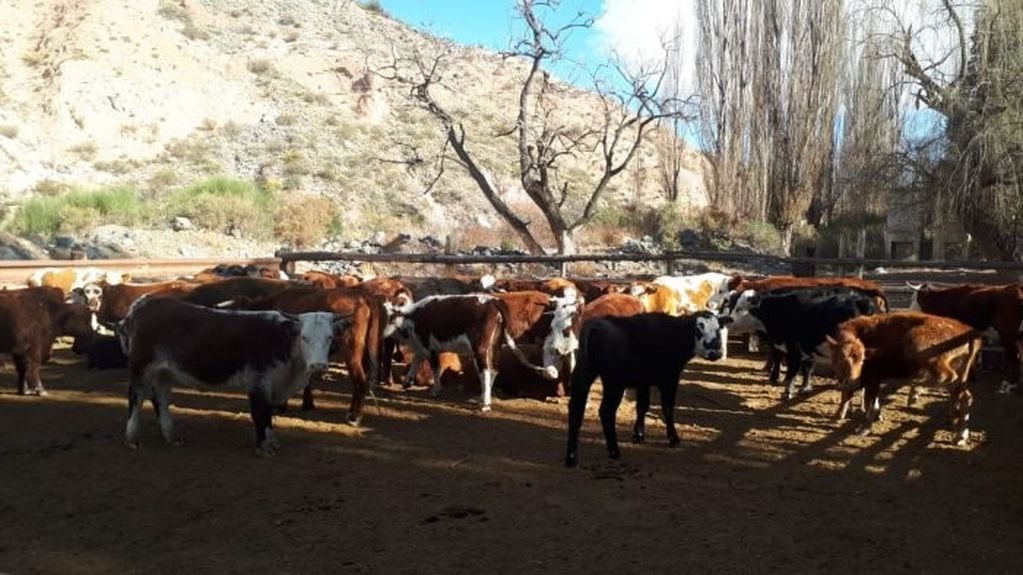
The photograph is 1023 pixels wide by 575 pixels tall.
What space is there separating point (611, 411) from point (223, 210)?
26674 mm

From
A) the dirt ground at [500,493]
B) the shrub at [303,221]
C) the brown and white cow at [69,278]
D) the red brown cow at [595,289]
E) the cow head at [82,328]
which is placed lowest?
the dirt ground at [500,493]

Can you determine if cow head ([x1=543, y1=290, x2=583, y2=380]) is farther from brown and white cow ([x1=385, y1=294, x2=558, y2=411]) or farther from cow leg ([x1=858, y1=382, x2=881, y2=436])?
cow leg ([x1=858, y1=382, x2=881, y2=436])

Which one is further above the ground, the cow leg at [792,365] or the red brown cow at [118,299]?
the red brown cow at [118,299]

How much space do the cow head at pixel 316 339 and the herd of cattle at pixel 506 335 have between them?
0.01 metres

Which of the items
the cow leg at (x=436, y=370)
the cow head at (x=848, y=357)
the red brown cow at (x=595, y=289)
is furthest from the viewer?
the red brown cow at (x=595, y=289)

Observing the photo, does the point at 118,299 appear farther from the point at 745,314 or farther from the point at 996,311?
the point at 996,311

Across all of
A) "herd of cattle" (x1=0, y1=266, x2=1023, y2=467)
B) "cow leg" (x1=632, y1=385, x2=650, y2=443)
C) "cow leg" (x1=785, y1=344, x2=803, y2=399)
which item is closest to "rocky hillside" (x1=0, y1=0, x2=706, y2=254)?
"herd of cattle" (x1=0, y1=266, x2=1023, y2=467)

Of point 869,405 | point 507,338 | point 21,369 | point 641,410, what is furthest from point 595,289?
point 21,369

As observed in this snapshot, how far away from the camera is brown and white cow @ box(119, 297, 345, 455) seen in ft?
22.6

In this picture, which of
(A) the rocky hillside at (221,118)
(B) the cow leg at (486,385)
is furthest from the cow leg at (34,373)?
(A) the rocky hillside at (221,118)

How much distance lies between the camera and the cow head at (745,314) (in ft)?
34.1

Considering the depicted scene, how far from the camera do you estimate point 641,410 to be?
7.45 meters

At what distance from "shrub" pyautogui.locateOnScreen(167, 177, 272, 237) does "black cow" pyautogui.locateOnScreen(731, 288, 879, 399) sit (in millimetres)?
24518

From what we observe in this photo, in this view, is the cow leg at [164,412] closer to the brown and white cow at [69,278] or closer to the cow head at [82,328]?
the cow head at [82,328]
